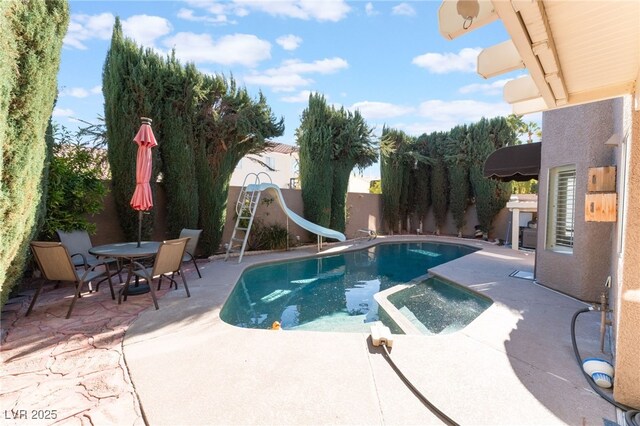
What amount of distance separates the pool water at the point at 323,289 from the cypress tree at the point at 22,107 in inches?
113

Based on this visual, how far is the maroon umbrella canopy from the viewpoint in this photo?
7.26m

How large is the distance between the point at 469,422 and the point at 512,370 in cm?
112

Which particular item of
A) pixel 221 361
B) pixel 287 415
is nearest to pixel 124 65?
pixel 221 361

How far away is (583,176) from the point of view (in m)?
5.32

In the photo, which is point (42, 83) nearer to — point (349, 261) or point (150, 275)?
point (150, 275)

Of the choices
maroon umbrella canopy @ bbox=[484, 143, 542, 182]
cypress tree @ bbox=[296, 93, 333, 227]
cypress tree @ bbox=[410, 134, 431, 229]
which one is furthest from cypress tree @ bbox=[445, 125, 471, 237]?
maroon umbrella canopy @ bbox=[484, 143, 542, 182]

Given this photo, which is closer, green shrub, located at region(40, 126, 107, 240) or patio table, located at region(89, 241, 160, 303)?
patio table, located at region(89, 241, 160, 303)

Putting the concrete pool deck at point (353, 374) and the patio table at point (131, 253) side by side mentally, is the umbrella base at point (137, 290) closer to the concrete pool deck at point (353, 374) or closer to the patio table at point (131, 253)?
the patio table at point (131, 253)

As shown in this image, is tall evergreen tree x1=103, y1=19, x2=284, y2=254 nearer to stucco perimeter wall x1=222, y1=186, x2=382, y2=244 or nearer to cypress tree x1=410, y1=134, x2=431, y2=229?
stucco perimeter wall x1=222, y1=186, x2=382, y2=244

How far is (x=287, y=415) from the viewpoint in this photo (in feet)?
7.72

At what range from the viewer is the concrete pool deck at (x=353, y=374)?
240 centimetres

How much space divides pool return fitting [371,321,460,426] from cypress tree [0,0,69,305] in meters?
4.02

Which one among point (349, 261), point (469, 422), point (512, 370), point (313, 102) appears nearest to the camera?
point (469, 422)

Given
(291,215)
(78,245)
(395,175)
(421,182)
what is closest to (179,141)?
(78,245)
